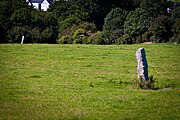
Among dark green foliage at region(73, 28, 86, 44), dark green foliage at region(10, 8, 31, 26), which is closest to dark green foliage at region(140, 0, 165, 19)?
dark green foliage at region(73, 28, 86, 44)

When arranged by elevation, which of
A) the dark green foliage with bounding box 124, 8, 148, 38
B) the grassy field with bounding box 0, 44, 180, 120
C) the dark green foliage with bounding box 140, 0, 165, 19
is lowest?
the grassy field with bounding box 0, 44, 180, 120

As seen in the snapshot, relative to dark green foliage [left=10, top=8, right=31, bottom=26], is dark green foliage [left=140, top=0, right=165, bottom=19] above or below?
above

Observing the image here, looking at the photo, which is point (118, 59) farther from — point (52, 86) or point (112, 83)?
point (52, 86)

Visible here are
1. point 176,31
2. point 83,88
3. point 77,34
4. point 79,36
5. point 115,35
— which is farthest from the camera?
point 115,35

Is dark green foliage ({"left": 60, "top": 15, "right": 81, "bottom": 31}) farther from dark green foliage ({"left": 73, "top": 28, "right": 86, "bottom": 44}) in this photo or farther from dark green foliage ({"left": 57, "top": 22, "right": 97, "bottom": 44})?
dark green foliage ({"left": 73, "top": 28, "right": 86, "bottom": 44})

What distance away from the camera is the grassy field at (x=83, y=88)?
15.2 metres

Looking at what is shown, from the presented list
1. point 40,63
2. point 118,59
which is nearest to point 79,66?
point 40,63

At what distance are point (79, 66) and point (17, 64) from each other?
12.6ft

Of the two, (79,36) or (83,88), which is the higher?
(79,36)

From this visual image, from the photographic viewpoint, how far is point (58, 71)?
25.9 metres

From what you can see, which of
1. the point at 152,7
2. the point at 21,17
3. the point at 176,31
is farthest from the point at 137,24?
the point at 21,17

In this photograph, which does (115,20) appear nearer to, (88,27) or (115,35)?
(88,27)

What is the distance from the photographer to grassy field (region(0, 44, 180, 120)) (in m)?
15.2

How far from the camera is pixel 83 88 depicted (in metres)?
20.2
